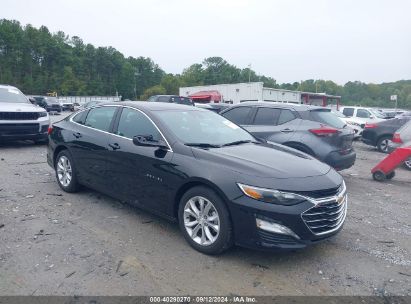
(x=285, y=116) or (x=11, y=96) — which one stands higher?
(x=11, y=96)

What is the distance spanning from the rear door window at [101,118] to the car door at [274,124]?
3.08 m

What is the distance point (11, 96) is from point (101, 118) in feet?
23.0

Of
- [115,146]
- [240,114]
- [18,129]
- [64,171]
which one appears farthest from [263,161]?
[18,129]

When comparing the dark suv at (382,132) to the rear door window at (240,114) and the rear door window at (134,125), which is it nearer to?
the rear door window at (240,114)

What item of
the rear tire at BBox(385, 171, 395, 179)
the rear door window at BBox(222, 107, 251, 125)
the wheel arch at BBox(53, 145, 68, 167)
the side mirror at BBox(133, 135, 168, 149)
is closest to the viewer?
the side mirror at BBox(133, 135, 168, 149)

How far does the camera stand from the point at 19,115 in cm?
1020

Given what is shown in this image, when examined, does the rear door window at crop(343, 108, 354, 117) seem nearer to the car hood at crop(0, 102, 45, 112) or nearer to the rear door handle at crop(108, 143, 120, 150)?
the car hood at crop(0, 102, 45, 112)

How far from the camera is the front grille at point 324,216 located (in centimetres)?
371

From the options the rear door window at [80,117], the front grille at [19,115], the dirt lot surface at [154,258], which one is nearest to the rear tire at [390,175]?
the dirt lot surface at [154,258]

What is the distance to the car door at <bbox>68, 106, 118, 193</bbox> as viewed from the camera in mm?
5316

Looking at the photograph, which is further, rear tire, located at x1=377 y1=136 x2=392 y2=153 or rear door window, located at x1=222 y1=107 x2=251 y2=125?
rear tire, located at x1=377 y1=136 x2=392 y2=153

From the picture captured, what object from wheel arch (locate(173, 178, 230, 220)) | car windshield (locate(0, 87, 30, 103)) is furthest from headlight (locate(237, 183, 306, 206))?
car windshield (locate(0, 87, 30, 103))

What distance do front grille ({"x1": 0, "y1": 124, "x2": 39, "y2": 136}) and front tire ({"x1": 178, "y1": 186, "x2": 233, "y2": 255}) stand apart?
25.3ft

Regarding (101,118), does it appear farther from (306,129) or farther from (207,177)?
(306,129)
